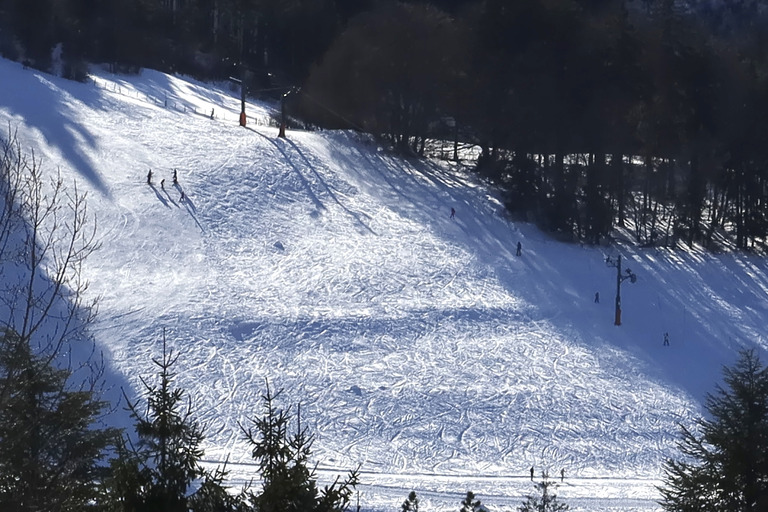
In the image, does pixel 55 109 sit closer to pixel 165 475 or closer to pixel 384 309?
pixel 384 309

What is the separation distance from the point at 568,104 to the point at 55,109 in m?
18.9

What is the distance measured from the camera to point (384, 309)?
25953 mm

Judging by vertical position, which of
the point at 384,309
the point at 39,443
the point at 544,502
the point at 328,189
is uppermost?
the point at 328,189

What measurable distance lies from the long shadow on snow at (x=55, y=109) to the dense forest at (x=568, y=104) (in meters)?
2.58

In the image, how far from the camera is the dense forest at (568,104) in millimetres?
35281

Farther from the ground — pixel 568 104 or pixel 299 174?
pixel 568 104

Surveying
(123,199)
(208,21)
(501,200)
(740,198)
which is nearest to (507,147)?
(501,200)

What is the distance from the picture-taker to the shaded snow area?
20.0 metres

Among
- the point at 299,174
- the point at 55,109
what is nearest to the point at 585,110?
the point at 299,174

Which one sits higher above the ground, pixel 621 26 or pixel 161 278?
pixel 621 26

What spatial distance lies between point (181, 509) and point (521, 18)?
32.8 metres

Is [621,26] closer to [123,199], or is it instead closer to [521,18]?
[521,18]

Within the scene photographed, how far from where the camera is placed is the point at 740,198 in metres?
36.4

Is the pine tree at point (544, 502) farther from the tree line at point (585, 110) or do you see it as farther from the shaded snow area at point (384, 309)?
the tree line at point (585, 110)
